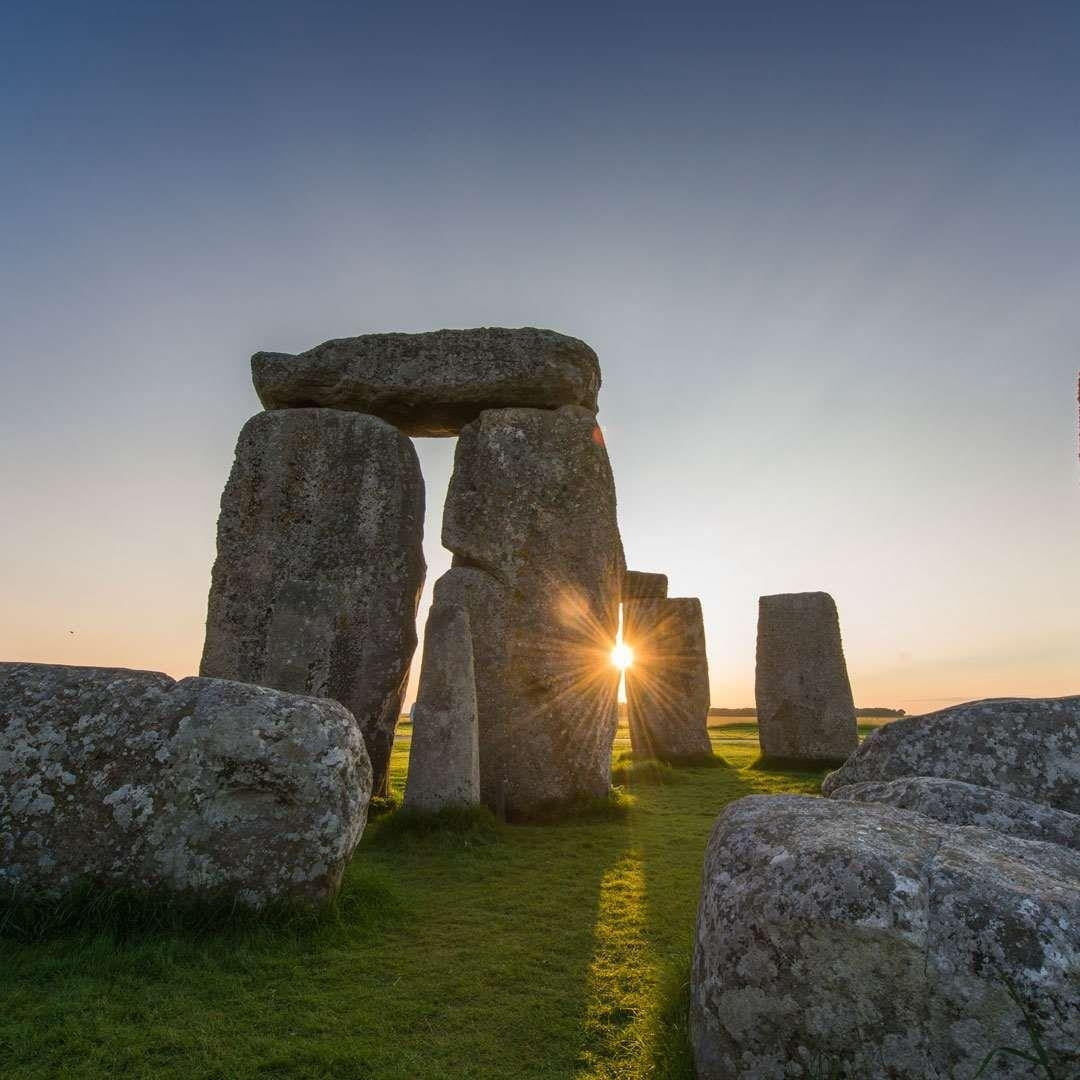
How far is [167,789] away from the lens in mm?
4367

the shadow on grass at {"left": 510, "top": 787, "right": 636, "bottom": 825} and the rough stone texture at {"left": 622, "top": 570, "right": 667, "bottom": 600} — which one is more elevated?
the rough stone texture at {"left": 622, "top": 570, "right": 667, "bottom": 600}

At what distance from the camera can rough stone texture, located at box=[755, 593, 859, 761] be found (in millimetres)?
13820

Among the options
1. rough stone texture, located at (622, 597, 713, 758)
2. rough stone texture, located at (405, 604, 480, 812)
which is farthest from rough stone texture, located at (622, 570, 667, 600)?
rough stone texture, located at (405, 604, 480, 812)

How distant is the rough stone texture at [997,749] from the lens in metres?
4.14

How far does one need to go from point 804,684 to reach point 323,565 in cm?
856

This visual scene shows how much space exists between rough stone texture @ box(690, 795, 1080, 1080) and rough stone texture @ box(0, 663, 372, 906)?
2619mm

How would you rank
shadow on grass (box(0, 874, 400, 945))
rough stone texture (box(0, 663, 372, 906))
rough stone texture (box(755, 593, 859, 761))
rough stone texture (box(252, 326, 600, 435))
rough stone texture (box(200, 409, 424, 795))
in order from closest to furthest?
shadow on grass (box(0, 874, 400, 945)) < rough stone texture (box(0, 663, 372, 906)) < rough stone texture (box(200, 409, 424, 795)) < rough stone texture (box(252, 326, 600, 435)) < rough stone texture (box(755, 593, 859, 761))

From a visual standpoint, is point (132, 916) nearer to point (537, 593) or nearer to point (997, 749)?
point (997, 749)

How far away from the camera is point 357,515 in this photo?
Result: 10180mm

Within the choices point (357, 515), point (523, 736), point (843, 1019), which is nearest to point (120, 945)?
point (843, 1019)

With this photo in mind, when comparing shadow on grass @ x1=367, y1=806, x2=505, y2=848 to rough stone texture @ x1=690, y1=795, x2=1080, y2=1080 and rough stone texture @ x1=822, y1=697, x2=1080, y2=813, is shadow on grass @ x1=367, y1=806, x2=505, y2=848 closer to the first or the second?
rough stone texture @ x1=822, y1=697, x2=1080, y2=813

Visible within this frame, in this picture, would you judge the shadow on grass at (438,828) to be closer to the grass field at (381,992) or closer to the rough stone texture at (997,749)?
the grass field at (381,992)

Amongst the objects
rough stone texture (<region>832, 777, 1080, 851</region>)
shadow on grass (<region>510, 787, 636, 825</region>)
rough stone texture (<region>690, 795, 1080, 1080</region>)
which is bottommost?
shadow on grass (<region>510, 787, 636, 825</region>)

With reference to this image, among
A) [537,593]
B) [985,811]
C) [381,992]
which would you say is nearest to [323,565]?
[537,593]
